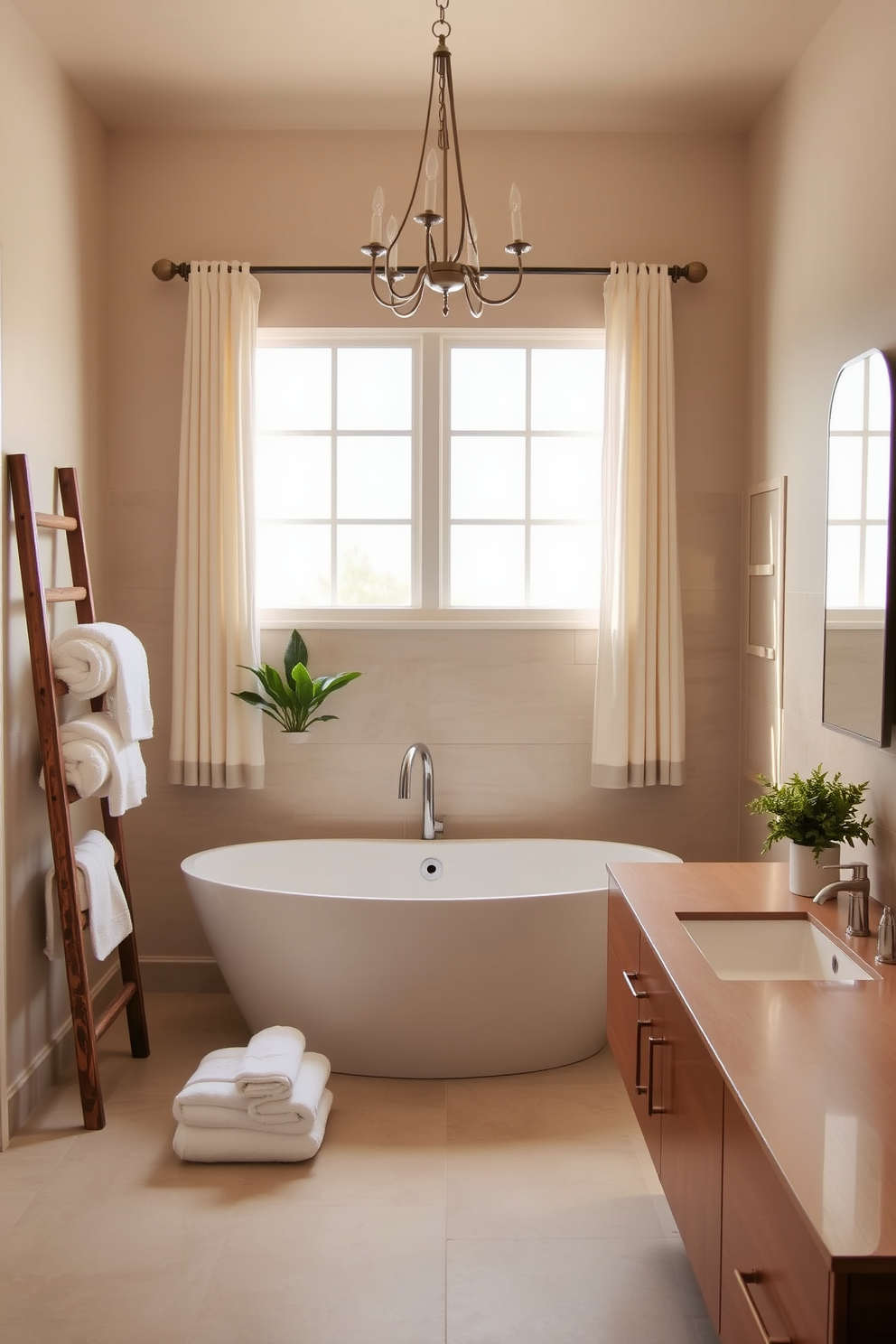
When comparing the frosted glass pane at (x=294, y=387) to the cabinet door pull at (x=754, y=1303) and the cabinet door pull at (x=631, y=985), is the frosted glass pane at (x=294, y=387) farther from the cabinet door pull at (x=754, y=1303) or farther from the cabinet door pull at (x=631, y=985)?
the cabinet door pull at (x=754, y=1303)

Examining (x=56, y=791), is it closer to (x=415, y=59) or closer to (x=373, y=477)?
(x=373, y=477)

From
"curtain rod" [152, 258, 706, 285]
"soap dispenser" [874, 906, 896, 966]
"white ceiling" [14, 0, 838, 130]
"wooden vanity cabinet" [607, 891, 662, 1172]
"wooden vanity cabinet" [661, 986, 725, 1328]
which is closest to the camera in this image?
"wooden vanity cabinet" [661, 986, 725, 1328]

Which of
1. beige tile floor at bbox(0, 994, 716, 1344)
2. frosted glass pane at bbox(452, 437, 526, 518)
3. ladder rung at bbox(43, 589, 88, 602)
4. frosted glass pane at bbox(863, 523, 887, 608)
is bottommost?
beige tile floor at bbox(0, 994, 716, 1344)

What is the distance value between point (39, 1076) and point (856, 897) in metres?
2.33

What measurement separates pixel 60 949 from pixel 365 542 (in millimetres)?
1727

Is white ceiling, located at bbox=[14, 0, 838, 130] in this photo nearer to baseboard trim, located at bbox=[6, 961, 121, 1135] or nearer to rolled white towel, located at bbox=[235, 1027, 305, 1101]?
rolled white towel, located at bbox=[235, 1027, 305, 1101]

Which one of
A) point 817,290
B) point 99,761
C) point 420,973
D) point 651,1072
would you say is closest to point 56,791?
point 99,761

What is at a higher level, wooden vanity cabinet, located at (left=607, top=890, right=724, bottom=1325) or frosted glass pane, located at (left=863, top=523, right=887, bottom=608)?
frosted glass pane, located at (left=863, top=523, right=887, bottom=608)

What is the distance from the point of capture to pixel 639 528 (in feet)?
12.2

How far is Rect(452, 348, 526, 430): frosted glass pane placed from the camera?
13.0ft

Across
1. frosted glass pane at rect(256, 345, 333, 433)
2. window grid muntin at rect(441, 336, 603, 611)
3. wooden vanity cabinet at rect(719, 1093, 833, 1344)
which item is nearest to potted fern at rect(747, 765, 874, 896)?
wooden vanity cabinet at rect(719, 1093, 833, 1344)

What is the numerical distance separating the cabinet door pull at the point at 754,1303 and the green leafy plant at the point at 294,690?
8.00ft

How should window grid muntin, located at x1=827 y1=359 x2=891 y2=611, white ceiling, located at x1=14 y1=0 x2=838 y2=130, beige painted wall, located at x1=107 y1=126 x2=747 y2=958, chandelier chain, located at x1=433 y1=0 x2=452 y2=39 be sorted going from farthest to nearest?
beige painted wall, located at x1=107 y1=126 x2=747 y2=958 → white ceiling, located at x1=14 y1=0 x2=838 y2=130 → chandelier chain, located at x1=433 y1=0 x2=452 y2=39 → window grid muntin, located at x1=827 y1=359 x2=891 y2=611

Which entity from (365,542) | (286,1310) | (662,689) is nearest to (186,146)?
(365,542)
